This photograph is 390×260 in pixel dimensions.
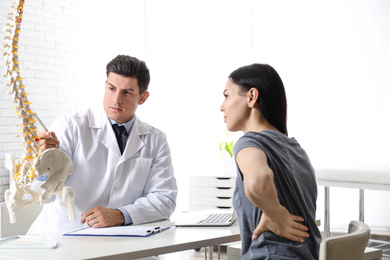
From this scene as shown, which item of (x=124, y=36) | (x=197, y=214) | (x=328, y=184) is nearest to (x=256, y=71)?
(x=197, y=214)

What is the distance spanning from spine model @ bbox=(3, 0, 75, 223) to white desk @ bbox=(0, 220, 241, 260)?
0.16 meters

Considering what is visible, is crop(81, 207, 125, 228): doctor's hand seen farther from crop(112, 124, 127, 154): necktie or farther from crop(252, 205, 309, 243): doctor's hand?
crop(252, 205, 309, 243): doctor's hand

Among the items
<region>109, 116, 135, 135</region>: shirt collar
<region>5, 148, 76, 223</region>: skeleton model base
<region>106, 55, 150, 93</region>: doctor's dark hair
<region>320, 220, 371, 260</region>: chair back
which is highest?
<region>106, 55, 150, 93</region>: doctor's dark hair

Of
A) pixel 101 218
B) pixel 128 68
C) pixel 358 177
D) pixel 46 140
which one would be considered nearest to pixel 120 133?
pixel 128 68

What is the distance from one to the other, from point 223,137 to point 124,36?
5.53ft

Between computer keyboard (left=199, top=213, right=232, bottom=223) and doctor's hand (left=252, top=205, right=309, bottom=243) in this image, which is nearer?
doctor's hand (left=252, top=205, right=309, bottom=243)

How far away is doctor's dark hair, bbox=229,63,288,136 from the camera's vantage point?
1499mm

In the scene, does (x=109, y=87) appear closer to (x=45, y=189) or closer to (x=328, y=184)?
(x=45, y=189)

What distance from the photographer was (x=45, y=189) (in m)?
1.55

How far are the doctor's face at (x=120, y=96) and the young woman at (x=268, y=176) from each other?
37.9 inches

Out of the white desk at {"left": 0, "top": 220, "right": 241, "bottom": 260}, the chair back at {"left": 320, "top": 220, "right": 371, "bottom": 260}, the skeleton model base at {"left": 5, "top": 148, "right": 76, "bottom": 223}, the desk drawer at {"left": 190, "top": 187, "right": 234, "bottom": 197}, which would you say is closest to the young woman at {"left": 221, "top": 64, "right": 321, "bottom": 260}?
the chair back at {"left": 320, "top": 220, "right": 371, "bottom": 260}

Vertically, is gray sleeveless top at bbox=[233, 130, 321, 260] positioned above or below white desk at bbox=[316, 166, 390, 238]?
above

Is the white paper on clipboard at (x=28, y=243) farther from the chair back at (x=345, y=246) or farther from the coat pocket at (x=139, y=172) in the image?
the chair back at (x=345, y=246)

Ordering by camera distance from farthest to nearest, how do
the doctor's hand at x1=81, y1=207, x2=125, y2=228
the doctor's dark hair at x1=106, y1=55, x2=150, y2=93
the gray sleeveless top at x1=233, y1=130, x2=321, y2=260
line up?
the doctor's dark hair at x1=106, y1=55, x2=150, y2=93, the doctor's hand at x1=81, y1=207, x2=125, y2=228, the gray sleeveless top at x1=233, y1=130, x2=321, y2=260
